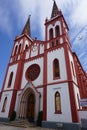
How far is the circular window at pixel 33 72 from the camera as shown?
53.7 feet

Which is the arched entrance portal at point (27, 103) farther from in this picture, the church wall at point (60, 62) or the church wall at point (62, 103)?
the church wall at point (60, 62)

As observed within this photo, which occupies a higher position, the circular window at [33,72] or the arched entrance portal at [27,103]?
the circular window at [33,72]

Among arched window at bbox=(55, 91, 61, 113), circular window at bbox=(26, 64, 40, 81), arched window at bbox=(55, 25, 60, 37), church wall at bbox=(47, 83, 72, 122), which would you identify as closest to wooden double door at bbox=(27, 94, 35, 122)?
circular window at bbox=(26, 64, 40, 81)

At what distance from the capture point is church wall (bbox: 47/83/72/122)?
1053cm

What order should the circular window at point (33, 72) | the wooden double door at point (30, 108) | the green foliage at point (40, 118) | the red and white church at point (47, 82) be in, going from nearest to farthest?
the red and white church at point (47, 82)
the green foliage at point (40, 118)
the wooden double door at point (30, 108)
the circular window at point (33, 72)

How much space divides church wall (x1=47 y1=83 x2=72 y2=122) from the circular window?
153 inches

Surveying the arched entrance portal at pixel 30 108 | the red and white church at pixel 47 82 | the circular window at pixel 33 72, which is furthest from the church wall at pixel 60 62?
the arched entrance portal at pixel 30 108

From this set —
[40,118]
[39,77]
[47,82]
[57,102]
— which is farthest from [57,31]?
[40,118]

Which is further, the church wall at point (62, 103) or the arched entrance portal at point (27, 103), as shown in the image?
the arched entrance portal at point (27, 103)

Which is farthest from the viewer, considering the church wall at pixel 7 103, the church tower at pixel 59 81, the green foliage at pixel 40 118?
the church wall at pixel 7 103

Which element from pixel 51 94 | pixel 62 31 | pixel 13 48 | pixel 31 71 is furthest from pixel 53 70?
pixel 13 48

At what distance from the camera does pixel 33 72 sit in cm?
1698

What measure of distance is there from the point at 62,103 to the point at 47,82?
3.43m

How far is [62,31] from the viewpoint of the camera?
17.5 m
